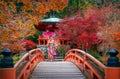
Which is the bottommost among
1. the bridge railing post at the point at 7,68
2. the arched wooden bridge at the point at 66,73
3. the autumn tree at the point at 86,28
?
the arched wooden bridge at the point at 66,73

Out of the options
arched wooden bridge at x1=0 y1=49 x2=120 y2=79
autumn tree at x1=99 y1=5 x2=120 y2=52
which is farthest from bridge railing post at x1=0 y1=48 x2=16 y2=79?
autumn tree at x1=99 y1=5 x2=120 y2=52

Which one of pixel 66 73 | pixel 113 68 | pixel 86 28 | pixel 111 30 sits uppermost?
pixel 86 28

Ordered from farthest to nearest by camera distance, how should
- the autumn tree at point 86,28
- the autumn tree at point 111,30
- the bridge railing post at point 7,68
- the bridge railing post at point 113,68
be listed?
the autumn tree at point 86,28
the autumn tree at point 111,30
the bridge railing post at point 113,68
the bridge railing post at point 7,68

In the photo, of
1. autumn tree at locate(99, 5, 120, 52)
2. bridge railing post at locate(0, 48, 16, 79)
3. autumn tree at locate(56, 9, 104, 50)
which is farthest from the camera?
autumn tree at locate(56, 9, 104, 50)

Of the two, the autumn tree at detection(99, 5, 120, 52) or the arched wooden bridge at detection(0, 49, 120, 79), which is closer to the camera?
the arched wooden bridge at detection(0, 49, 120, 79)

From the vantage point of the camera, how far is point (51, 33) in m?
39.3

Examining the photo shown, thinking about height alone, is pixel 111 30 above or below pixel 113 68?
above

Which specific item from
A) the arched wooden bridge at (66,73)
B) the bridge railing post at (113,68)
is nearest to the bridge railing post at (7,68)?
the arched wooden bridge at (66,73)

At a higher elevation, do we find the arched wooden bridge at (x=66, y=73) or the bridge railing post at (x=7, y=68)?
the bridge railing post at (x=7, y=68)

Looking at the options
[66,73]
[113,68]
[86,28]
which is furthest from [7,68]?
[86,28]

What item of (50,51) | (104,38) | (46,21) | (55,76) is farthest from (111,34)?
(46,21)

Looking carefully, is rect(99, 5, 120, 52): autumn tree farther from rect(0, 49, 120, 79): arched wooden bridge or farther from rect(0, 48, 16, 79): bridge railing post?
rect(0, 48, 16, 79): bridge railing post

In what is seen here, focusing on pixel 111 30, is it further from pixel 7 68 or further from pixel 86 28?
pixel 7 68

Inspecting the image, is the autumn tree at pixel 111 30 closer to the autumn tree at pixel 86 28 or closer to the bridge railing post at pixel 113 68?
the autumn tree at pixel 86 28
